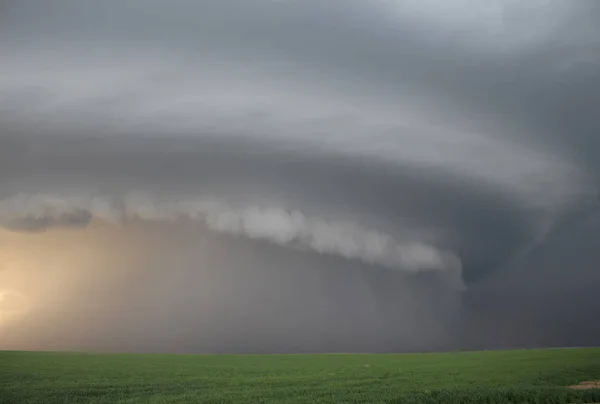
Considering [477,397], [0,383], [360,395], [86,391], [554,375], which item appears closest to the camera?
[477,397]

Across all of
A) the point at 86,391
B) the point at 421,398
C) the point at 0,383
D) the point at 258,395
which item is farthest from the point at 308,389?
the point at 0,383

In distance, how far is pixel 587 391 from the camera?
40.3 m

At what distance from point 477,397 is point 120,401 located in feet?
89.4

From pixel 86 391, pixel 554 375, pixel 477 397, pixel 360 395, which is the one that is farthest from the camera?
pixel 554 375

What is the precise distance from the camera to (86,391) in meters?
47.0

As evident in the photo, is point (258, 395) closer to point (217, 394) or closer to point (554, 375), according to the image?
point (217, 394)

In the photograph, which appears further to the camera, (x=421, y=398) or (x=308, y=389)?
(x=308, y=389)

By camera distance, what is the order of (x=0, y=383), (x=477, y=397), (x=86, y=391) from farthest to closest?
(x=0, y=383)
(x=86, y=391)
(x=477, y=397)

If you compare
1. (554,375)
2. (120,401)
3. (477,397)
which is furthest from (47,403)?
(554,375)

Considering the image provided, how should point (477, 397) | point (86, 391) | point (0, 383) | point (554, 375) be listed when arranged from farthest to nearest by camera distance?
1. point (554, 375)
2. point (0, 383)
3. point (86, 391)
4. point (477, 397)

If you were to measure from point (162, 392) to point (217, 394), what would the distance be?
22.8 ft

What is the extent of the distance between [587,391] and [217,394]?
29.8 m

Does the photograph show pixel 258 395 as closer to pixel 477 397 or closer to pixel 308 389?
pixel 308 389

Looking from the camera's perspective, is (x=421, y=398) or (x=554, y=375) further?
(x=554, y=375)
